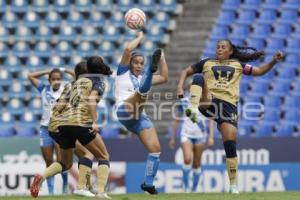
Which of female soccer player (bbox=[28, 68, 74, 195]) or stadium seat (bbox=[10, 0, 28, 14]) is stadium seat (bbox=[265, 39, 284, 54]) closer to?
stadium seat (bbox=[10, 0, 28, 14])

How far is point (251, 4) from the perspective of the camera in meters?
21.8

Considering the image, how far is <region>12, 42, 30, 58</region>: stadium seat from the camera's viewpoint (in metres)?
20.8

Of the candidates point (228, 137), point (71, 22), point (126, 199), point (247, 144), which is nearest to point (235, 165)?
point (228, 137)

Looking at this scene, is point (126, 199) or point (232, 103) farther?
point (232, 103)

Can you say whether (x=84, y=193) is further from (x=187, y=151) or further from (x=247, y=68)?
(x=187, y=151)

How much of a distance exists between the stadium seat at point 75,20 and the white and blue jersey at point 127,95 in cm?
856

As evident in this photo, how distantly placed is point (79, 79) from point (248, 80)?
9.36 m

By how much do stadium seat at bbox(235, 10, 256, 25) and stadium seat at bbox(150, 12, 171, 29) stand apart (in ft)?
5.54

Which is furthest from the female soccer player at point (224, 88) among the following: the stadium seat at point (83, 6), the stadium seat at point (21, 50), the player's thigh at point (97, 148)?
the stadium seat at point (83, 6)

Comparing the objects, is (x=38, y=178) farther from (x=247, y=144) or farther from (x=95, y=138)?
(x=247, y=144)

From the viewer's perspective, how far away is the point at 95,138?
1157 cm

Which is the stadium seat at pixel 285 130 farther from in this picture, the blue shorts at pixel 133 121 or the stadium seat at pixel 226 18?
the blue shorts at pixel 133 121

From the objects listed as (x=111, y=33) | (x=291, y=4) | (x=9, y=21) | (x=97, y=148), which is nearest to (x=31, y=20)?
(x=9, y=21)

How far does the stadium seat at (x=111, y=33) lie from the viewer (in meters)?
21.1
